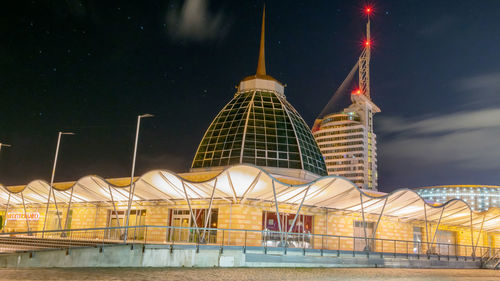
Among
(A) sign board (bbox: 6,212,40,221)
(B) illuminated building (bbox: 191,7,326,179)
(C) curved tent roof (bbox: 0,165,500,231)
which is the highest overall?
(B) illuminated building (bbox: 191,7,326,179)

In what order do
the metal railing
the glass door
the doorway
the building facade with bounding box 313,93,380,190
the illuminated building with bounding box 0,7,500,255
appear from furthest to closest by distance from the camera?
the building facade with bounding box 313,93,380,190 < the doorway < the glass door < the illuminated building with bounding box 0,7,500,255 < the metal railing

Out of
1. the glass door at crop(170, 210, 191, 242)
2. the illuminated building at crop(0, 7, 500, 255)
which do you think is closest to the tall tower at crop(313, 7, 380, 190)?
the illuminated building at crop(0, 7, 500, 255)

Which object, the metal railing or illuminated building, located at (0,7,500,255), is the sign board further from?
the metal railing

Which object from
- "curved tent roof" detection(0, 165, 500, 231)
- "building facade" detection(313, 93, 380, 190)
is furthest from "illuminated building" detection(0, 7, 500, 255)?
"building facade" detection(313, 93, 380, 190)

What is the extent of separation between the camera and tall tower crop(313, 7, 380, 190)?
6629 inches

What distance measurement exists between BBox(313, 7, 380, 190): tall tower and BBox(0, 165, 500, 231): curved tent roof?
122 m

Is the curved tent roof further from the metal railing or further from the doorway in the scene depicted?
the metal railing

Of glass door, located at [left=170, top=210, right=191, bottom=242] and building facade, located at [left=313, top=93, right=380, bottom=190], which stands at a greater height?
building facade, located at [left=313, top=93, right=380, bottom=190]

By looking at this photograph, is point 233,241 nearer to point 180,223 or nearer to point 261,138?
point 180,223

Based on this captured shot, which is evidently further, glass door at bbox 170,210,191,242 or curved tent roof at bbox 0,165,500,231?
glass door at bbox 170,210,191,242

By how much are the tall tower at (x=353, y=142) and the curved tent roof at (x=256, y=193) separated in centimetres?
12167

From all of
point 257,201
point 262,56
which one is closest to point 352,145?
point 262,56

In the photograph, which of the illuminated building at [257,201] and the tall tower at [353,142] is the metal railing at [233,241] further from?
the tall tower at [353,142]

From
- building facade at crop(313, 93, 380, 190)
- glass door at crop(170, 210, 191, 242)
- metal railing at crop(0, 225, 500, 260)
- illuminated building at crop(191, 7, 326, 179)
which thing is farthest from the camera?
building facade at crop(313, 93, 380, 190)
